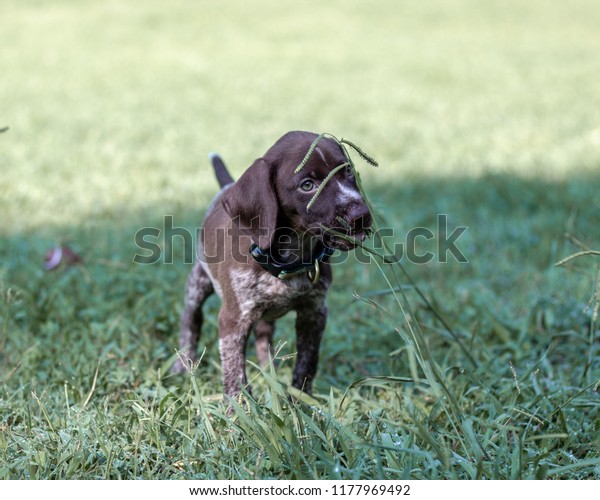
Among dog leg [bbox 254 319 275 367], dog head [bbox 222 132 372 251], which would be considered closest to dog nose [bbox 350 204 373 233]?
dog head [bbox 222 132 372 251]

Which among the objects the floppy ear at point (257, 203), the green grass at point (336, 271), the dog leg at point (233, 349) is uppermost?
the floppy ear at point (257, 203)

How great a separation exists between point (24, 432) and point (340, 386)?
1614 millimetres

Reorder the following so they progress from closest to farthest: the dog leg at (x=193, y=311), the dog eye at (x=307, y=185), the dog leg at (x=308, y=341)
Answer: the dog eye at (x=307, y=185) < the dog leg at (x=308, y=341) < the dog leg at (x=193, y=311)

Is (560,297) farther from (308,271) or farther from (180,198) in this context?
(180,198)

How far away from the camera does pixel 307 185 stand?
10.3ft

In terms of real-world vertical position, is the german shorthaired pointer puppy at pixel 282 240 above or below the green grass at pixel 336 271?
above

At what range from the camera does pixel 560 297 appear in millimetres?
4883

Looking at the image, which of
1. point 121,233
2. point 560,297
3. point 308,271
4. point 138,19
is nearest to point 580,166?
point 560,297

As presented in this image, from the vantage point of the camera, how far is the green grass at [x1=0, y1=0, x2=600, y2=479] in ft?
9.96

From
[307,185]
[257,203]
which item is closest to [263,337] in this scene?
A: [257,203]

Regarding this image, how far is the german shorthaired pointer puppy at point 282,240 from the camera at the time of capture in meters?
3.10

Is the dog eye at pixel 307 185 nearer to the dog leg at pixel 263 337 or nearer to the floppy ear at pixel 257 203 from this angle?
the floppy ear at pixel 257 203

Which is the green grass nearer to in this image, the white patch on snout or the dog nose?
the dog nose

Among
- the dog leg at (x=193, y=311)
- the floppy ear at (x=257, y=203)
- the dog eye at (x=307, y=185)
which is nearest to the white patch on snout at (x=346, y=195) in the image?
the dog eye at (x=307, y=185)
